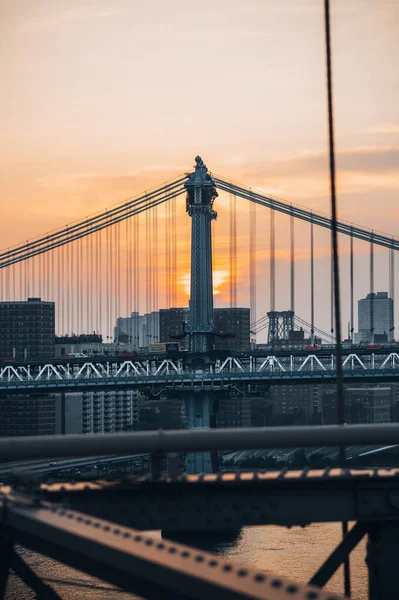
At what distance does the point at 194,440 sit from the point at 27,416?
151988mm

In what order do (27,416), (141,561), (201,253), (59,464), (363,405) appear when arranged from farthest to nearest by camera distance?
1. (363,405)
2. (27,416)
3. (59,464)
4. (201,253)
5. (141,561)

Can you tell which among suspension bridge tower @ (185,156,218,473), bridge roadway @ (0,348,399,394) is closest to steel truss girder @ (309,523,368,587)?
suspension bridge tower @ (185,156,218,473)

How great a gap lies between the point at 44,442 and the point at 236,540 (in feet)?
171

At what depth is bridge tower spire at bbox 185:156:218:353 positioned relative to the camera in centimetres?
9081

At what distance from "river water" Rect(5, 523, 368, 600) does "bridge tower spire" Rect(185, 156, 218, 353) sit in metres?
21.3

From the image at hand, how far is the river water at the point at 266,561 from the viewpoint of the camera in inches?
1880

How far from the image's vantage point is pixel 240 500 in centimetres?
1627

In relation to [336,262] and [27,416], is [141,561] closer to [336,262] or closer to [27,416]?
[336,262]

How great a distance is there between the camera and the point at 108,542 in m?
9.70

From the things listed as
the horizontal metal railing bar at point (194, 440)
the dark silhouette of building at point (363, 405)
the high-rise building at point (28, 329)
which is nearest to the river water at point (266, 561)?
the horizontal metal railing bar at point (194, 440)

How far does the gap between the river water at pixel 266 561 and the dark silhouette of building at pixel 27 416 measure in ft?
307

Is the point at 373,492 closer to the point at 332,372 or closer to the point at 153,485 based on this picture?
the point at 153,485

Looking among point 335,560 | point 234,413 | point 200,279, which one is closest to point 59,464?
point 200,279

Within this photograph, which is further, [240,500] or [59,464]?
[59,464]
